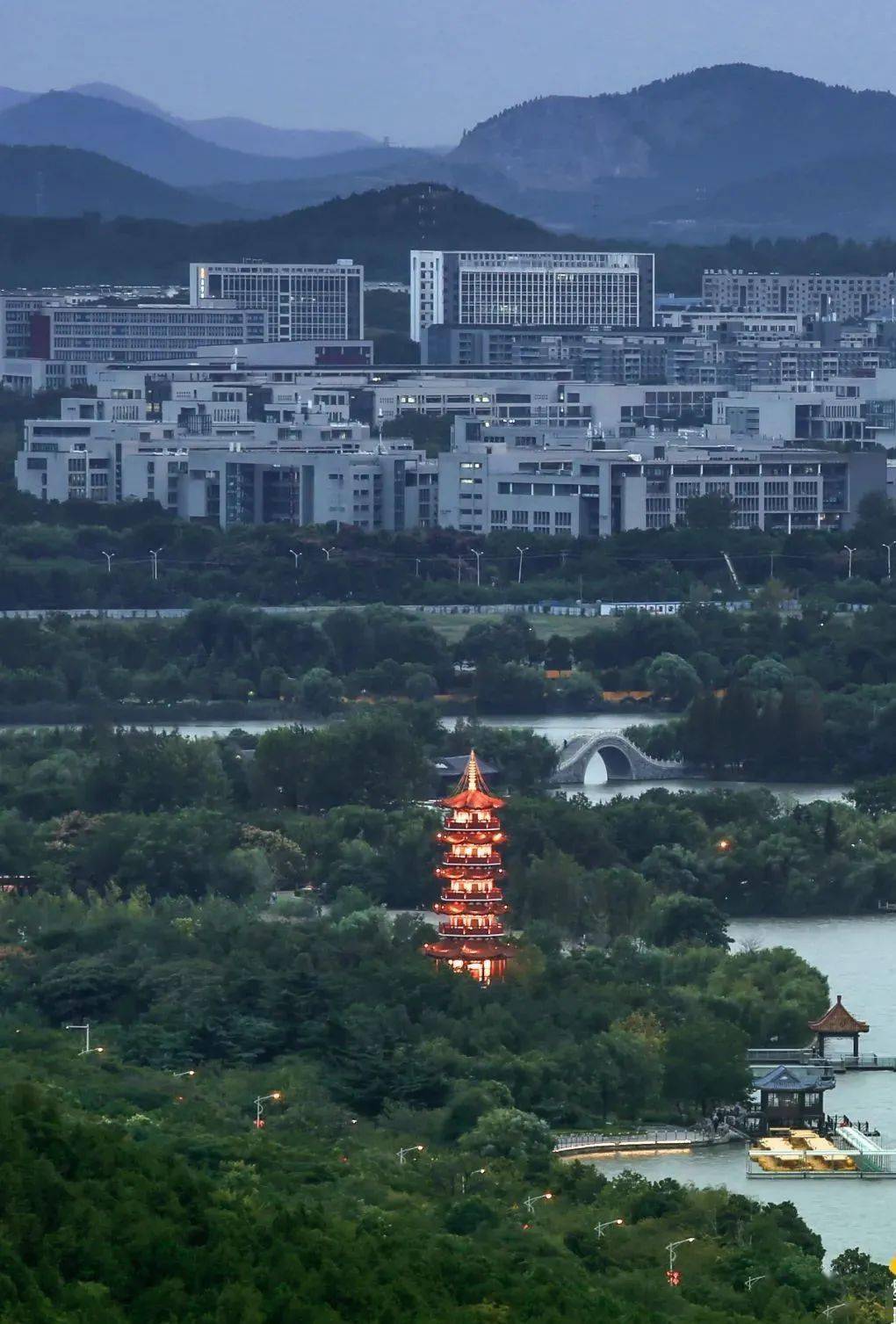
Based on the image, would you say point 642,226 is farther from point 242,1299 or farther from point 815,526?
point 242,1299

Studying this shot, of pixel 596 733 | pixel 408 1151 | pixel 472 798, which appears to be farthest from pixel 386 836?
pixel 408 1151

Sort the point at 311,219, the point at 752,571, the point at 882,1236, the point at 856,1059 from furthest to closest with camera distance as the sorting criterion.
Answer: the point at 311,219, the point at 752,571, the point at 856,1059, the point at 882,1236

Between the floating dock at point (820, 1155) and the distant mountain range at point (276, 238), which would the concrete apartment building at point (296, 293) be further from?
the floating dock at point (820, 1155)

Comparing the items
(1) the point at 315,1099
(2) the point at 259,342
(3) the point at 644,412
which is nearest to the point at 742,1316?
(1) the point at 315,1099

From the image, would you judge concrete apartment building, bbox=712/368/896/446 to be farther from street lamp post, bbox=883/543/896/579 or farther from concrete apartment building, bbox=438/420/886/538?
street lamp post, bbox=883/543/896/579

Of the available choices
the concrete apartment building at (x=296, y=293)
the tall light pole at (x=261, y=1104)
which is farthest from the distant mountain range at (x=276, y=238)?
the tall light pole at (x=261, y=1104)

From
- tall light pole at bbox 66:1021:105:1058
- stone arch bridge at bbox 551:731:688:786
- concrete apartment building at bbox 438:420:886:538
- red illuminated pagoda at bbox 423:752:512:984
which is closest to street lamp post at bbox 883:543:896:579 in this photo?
concrete apartment building at bbox 438:420:886:538
